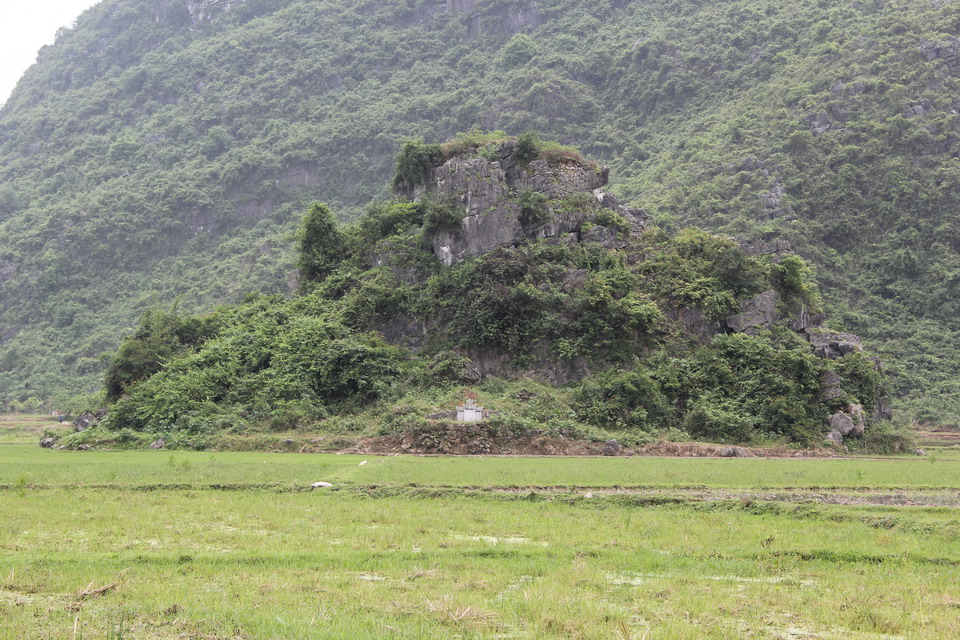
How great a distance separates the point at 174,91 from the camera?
116 metres

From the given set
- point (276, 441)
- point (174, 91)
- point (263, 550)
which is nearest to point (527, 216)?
point (276, 441)

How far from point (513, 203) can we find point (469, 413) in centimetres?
1565

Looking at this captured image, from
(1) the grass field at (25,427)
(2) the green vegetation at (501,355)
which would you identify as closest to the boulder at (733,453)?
(2) the green vegetation at (501,355)

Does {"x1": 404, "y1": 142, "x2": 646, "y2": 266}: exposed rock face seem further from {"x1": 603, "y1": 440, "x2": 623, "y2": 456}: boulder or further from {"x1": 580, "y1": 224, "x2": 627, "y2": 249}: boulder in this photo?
{"x1": 603, "y1": 440, "x2": 623, "y2": 456}: boulder

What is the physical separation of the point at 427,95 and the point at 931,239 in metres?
69.9

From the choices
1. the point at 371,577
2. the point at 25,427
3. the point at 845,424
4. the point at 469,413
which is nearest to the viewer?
the point at 371,577

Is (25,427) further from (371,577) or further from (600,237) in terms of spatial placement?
(371,577)

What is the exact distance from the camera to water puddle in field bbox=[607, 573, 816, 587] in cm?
974

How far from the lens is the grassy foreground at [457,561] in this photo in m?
7.84

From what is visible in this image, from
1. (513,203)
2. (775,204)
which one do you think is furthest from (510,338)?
(775,204)

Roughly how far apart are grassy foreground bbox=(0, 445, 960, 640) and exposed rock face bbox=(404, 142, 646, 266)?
79.0ft

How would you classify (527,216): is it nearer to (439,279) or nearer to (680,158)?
(439,279)

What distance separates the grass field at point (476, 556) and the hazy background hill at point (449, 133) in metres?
42.5

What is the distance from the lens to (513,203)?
42531mm
